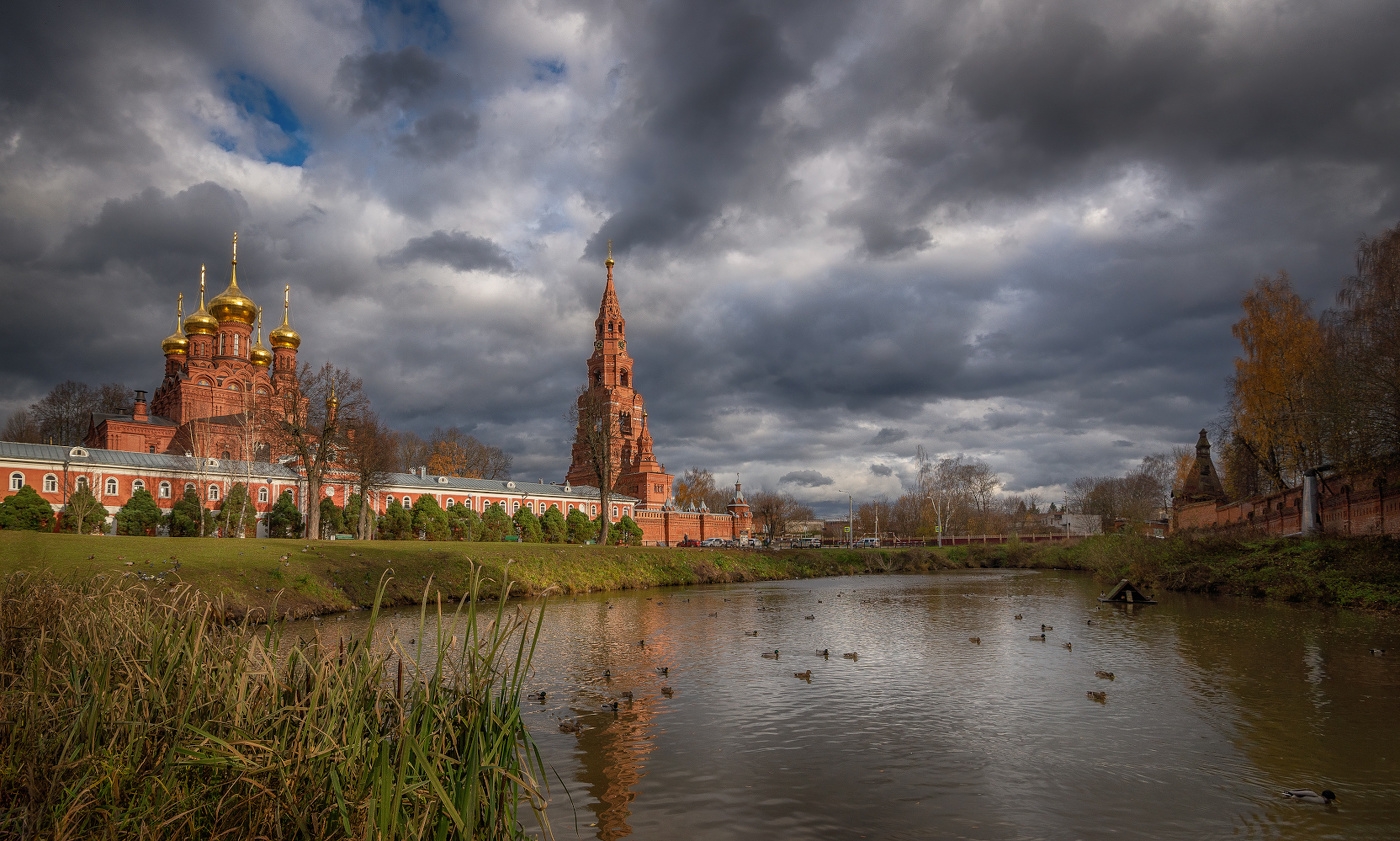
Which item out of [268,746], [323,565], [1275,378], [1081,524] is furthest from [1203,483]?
[268,746]

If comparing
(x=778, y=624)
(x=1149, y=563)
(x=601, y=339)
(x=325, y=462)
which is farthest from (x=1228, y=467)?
(x=601, y=339)

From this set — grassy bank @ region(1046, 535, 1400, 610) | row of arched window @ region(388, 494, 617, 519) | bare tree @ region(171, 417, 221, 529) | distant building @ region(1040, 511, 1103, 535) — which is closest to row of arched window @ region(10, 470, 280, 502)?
bare tree @ region(171, 417, 221, 529)

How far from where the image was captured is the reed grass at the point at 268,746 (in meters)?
4.28

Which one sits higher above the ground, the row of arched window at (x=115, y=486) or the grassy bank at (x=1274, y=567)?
the row of arched window at (x=115, y=486)

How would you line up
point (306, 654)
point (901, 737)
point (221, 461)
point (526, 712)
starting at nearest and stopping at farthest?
1. point (306, 654)
2. point (901, 737)
3. point (526, 712)
4. point (221, 461)

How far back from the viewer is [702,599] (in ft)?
109

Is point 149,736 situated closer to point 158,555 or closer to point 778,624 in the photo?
point 778,624

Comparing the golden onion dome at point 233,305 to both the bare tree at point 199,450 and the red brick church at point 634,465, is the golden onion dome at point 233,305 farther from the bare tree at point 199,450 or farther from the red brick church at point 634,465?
the red brick church at point 634,465

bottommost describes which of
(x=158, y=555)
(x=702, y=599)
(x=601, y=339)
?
(x=702, y=599)

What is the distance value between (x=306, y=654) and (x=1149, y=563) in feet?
124

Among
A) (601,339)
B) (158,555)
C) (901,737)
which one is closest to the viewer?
(901,737)

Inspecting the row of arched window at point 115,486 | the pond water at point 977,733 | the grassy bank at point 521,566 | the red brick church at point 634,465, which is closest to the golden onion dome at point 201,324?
the row of arched window at point 115,486

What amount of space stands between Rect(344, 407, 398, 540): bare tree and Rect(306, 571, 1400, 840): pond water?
1232 inches

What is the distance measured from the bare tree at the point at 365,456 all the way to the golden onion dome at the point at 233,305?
2956 centimetres
